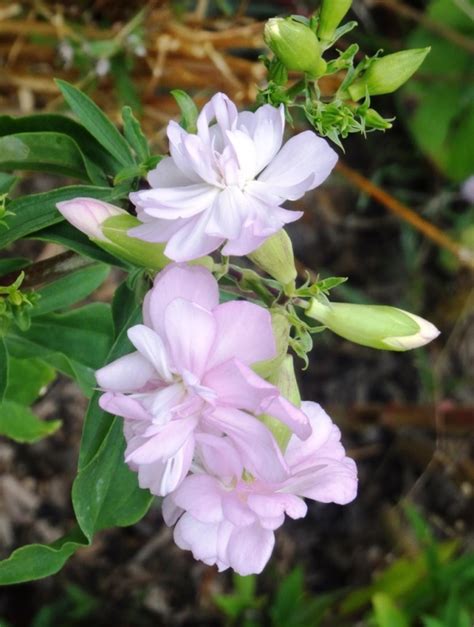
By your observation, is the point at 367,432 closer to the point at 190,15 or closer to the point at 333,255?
the point at 333,255

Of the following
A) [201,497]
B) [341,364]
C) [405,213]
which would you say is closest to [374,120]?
[201,497]

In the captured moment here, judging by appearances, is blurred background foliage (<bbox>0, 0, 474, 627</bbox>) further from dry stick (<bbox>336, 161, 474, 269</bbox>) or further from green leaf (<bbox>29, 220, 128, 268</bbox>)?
green leaf (<bbox>29, 220, 128, 268</bbox>)

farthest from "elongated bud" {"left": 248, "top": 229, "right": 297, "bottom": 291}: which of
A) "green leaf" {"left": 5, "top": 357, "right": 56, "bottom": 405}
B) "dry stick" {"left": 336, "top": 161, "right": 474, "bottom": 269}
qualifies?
"dry stick" {"left": 336, "top": 161, "right": 474, "bottom": 269}

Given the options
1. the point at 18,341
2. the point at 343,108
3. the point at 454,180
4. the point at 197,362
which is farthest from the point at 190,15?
the point at 197,362

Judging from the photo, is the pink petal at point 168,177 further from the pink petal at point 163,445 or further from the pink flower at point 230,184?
the pink petal at point 163,445

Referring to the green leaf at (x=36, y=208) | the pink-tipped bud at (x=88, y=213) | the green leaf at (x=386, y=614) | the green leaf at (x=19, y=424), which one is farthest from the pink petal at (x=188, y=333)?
the green leaf at (x=386, y=614)
